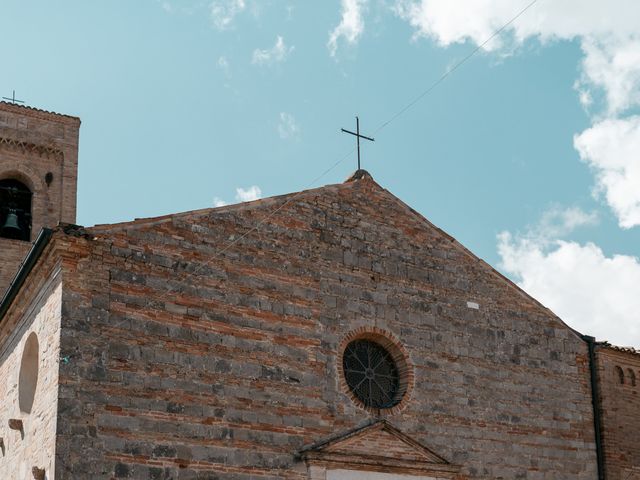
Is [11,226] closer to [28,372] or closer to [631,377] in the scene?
[28,372]

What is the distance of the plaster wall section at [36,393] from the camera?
11.9 metres

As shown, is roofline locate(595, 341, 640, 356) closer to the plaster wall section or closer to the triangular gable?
the triangular gable

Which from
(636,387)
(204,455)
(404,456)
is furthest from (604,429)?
(204,455)

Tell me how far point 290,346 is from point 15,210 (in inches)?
359

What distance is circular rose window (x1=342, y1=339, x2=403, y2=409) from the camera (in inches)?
567

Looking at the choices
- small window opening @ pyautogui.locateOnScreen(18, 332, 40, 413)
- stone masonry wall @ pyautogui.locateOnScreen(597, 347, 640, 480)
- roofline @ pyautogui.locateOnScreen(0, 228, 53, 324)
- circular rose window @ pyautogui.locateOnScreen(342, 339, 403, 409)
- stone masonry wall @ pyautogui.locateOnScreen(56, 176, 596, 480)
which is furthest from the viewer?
stone masonry wall @ pyautogui.locateOnScreen(597, 347, 640, 480)

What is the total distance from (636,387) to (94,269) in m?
9.57

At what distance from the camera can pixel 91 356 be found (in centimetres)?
1204

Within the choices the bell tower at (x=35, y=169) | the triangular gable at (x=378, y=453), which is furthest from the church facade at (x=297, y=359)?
the bell tower at (x=35, y=169)

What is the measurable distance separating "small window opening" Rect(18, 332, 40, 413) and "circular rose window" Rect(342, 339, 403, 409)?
419 cm

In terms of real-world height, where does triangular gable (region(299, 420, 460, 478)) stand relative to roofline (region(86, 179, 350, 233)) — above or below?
below

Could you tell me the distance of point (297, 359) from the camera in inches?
540

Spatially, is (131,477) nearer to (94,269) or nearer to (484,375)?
(94,269)

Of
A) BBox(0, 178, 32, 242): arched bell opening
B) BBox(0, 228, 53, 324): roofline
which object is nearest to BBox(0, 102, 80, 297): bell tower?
BBox(0, 178, 32, 242): arched bell opening
